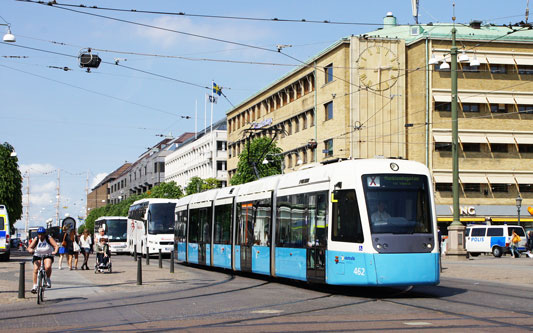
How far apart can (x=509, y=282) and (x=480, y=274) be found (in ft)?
10.2

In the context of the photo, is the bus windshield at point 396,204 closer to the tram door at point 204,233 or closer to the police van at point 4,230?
the tram door at point 204,233

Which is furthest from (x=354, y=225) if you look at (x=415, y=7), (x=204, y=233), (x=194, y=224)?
(x=415, y=7)

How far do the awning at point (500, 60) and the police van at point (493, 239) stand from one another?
17.7 meters

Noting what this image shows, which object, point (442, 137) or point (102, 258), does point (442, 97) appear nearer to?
point (442, 137)

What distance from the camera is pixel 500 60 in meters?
60.9

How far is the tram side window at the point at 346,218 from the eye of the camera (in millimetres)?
16641

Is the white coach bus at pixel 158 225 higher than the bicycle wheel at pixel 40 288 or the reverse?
higher

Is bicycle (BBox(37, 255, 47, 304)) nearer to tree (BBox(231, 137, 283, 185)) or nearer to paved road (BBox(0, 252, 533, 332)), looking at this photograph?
paved road (BBox(0, 252, 533, 332))

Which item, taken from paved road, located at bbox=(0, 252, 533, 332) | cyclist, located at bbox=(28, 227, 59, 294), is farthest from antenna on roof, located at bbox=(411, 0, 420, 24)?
cyclist, located at bbox=(28, 227, 59, 294)

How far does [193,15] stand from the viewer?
73.4 feet

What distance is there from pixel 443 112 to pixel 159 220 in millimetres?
27283

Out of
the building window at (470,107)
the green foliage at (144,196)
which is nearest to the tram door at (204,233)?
the building window at (470,107)

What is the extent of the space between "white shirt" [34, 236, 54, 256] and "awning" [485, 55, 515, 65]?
Answer: 49276 mm

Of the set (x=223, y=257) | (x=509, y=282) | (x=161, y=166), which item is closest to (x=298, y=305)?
(x=509, y=282)
